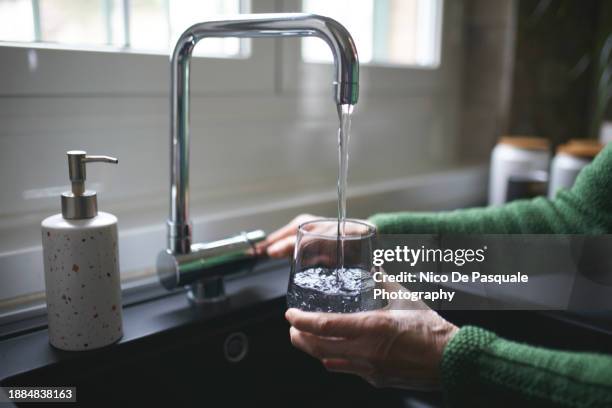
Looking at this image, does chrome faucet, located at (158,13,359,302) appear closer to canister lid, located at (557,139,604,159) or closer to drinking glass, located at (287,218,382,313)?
drinking glass, located at (287,218,382,313)

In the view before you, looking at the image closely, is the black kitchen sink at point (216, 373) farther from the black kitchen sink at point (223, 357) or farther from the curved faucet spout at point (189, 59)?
the curved faucet spout at point (189, 59)

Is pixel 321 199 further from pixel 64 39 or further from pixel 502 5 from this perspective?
pixel 502 5

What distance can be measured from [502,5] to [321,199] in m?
0.71

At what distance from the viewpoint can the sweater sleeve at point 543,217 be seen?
0.87 metres

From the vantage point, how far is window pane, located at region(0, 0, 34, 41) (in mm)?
753

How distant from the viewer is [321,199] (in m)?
1.06

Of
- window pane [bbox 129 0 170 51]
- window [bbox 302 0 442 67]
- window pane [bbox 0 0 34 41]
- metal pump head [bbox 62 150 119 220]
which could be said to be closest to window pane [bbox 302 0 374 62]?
window [bbox 302 0 442 67]

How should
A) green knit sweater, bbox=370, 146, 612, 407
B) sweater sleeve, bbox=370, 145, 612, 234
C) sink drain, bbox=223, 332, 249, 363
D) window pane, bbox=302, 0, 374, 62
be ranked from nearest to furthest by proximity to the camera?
green knit sweater, bbox=370, 146, 612, 407, sink drain, bbox=223, 332, 249, 363, sweater sleeve, bbox=370, 145, 612, 234, window pane, bbox=302, 0, 374, 62

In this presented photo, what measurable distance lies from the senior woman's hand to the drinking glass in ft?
0.05

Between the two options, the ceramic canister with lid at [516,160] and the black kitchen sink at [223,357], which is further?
the ceramic canister with lid at [516,160]

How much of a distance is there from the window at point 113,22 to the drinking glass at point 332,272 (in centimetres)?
30

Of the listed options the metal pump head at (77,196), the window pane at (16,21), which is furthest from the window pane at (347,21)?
the metal pump head at (77,196)

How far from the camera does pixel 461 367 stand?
558 millimetres

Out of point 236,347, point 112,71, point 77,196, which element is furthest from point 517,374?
point 112,71
